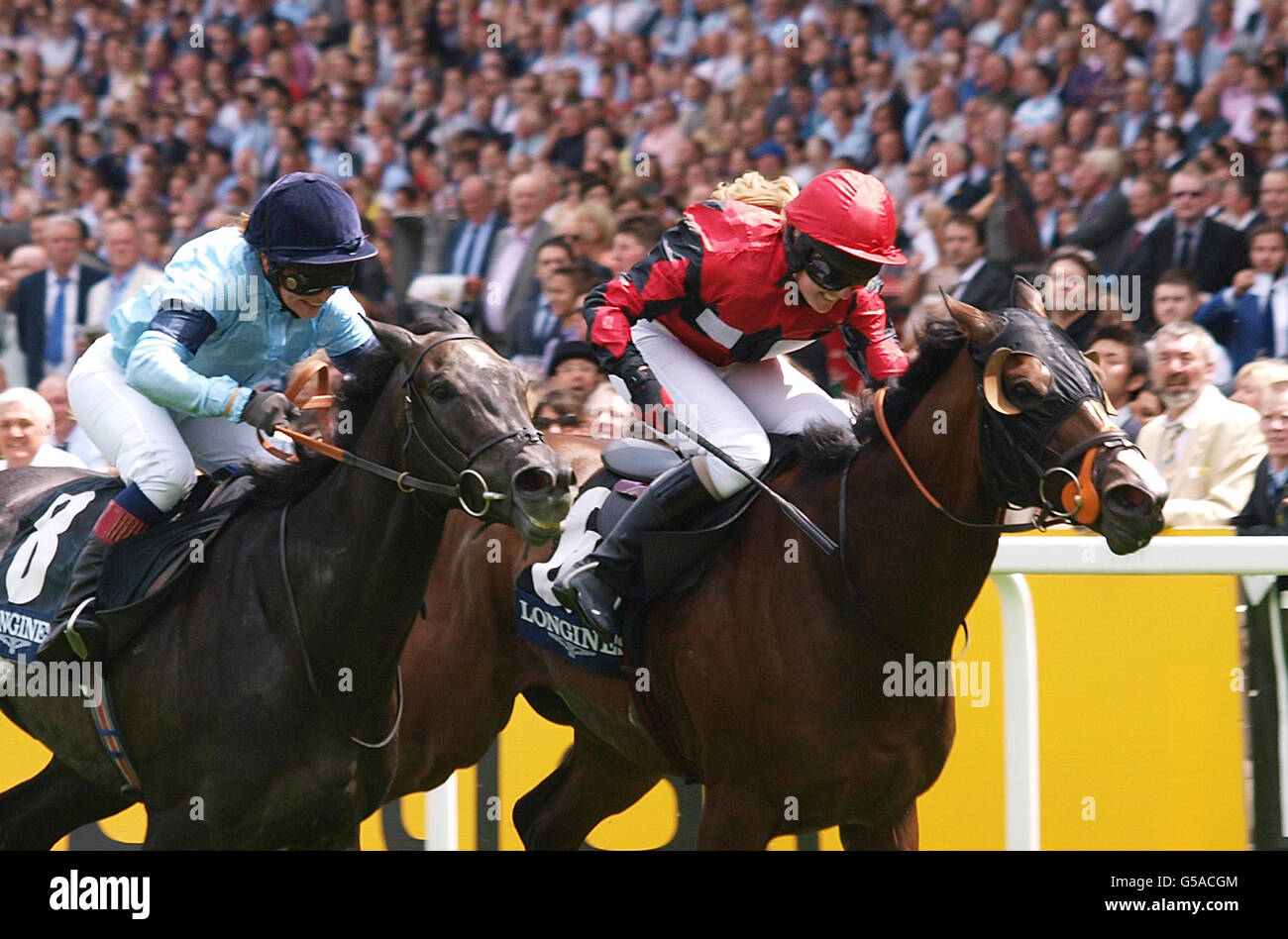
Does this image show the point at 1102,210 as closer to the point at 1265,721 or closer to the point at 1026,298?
the point at 1265,721

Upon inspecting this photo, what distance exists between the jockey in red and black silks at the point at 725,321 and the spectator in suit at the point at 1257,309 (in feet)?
10.6

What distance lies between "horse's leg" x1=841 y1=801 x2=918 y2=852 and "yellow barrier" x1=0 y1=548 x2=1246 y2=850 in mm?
774

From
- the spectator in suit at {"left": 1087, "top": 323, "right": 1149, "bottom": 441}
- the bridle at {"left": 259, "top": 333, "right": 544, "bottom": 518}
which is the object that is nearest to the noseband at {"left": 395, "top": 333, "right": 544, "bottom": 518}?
the bridle at {"left": 259, "top": 333, "right": 544, "bottom": 518}

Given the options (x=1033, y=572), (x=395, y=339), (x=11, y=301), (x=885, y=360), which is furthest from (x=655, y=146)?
(x=395, y=339)

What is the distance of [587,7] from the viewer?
39.8 feet

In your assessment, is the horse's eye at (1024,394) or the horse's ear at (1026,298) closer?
the horse's eye at (1024,394)

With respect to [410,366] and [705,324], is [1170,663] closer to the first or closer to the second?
[705,324]

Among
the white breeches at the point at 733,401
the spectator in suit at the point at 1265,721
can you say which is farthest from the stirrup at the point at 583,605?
the spectator in suit at the point at 1265,721

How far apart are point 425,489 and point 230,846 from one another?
0.92 m

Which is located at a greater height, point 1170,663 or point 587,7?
point 587,7

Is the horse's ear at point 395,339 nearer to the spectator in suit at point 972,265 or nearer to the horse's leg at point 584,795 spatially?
the horse's leg at point 584,795

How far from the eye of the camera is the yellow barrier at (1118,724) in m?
4.89
